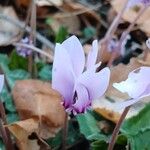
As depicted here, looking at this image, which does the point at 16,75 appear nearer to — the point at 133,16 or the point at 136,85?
the point at 133,16

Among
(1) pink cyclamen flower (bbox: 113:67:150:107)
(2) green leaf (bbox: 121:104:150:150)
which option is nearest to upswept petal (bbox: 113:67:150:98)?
(1) pink cyclamen flower (bbox: 113:67:150:107)

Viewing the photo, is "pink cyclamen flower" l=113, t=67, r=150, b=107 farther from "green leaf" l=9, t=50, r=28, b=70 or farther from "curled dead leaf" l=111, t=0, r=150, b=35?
"curled dead leaf" l=111, t=0, r=150, b=35

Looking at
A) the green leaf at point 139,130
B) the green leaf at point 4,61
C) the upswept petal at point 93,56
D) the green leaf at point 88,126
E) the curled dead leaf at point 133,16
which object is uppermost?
the upswept petal at point 93,56

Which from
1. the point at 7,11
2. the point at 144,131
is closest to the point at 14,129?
the point at 144,131

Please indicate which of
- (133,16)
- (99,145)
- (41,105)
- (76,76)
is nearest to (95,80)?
(76,76)

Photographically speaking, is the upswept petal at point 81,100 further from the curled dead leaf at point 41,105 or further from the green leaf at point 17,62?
the green leaf at point 17,62

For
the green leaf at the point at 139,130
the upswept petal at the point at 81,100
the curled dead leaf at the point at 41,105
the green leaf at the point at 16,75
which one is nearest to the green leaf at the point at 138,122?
the green leaf at the point at 139,130
